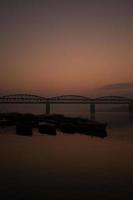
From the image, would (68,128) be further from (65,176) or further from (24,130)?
(65,176)

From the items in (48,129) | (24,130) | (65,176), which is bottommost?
(24,130)

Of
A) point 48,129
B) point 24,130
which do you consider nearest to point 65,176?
point 48,129

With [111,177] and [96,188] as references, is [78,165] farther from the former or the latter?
[96,188]

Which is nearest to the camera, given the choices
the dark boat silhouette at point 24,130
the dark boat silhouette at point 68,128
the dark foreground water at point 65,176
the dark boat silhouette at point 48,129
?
the dark foreground water at point 65,176

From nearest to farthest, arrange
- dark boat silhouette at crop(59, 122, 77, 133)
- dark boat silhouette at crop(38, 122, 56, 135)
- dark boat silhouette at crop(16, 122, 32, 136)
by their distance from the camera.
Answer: dark boat silhouette at crop(38, 122, 56, 135) → dark boat silhouette at crop(16, 122, 32, 136) → dark boat silhouette at crop(59, 122, 77, 133)

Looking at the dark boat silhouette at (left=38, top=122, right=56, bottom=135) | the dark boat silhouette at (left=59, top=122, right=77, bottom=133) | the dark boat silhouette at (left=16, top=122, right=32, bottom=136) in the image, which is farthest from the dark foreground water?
the dark boat silhouette at (left=59, top=122, right=77, bottom=133)

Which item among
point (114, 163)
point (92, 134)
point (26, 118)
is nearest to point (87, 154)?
point (114, 163)

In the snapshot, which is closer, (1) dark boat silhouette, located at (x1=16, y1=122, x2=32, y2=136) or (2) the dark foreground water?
(2) the dark foreground water

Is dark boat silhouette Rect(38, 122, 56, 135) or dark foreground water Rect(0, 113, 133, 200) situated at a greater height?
dark foreground water Rect(0, 113, 133, 200)

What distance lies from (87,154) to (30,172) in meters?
12.7

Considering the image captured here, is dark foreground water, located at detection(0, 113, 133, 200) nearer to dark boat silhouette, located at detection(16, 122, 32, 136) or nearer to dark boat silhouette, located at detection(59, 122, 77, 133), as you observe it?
dark boat silhouette, located at detection(16, 122, 32, 136)

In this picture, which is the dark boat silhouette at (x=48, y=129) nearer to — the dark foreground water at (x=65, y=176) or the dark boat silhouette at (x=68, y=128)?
the dark boat silhouette at (x=68, y=128)

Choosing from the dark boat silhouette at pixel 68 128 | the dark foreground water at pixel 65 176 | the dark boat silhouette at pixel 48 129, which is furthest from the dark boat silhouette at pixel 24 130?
the dark foreground water at pixel 65 176

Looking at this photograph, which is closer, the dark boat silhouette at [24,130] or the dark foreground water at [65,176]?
the dark foreground water at [65,176]
